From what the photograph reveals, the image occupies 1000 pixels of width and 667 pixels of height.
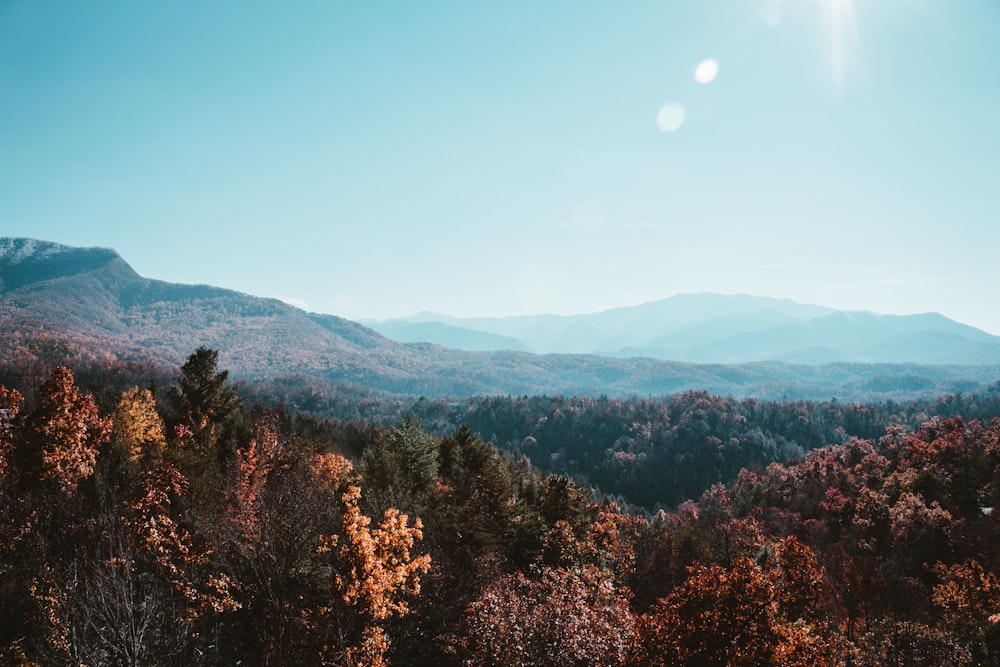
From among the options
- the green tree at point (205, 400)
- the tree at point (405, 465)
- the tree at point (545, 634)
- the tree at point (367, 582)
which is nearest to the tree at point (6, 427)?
the tree at point (367, 582)

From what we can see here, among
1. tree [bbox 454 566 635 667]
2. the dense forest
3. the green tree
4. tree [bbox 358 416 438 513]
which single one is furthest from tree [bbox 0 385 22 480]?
tree [bbox 358 416 438 513]

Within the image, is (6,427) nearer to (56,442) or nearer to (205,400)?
(56,442)

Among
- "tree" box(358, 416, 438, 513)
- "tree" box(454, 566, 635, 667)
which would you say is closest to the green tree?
"tree" box(358, 416, 438, 513)

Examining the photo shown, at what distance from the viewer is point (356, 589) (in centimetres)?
1535

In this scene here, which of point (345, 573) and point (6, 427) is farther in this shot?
point (6, 427)

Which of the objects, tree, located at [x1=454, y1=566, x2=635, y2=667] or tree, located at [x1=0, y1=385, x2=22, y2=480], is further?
tree, located at [x1=0, y1=385, x2=22, y2=480]

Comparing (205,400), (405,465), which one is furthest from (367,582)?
(205,400)

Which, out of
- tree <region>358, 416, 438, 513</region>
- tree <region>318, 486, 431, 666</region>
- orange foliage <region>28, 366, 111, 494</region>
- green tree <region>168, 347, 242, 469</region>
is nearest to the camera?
tree <region>318, 486, 431, 666</region>

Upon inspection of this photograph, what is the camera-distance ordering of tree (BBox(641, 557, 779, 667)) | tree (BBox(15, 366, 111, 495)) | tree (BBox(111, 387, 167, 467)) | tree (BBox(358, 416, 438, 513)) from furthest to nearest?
tree (BBox(358, 416, 438, 513))
tree (BBox(111, 387, 167, 467))
tree (BBox(15, 366, 111, 495))
tree (BBox(641, 557, 779, 667))

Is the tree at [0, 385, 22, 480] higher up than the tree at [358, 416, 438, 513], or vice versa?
the tree at [0, 385, 22, 480]

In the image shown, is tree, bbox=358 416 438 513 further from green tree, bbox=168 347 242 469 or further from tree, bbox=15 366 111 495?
tree, bbox=15 366 111 495

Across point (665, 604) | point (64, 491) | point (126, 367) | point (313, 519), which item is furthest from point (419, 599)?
point (126, 367)

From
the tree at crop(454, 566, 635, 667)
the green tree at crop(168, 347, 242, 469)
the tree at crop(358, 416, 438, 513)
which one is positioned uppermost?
the green tree at crop(168, 347, 242, 469)

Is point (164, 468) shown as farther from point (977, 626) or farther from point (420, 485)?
point (977, 626)
